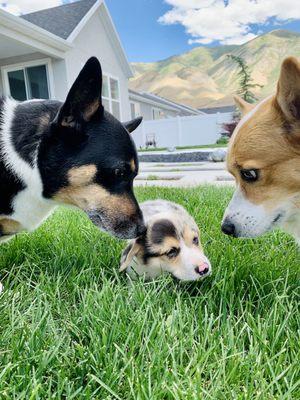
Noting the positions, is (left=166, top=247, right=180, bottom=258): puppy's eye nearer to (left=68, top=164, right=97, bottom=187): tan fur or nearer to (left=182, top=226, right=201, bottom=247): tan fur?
(left=182, top=226, right=201, bottom=247): tan fur

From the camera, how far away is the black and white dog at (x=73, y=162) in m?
2.17

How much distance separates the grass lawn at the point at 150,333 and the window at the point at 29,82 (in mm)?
12901

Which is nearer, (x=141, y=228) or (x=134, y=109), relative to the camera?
(x=141, y=228)

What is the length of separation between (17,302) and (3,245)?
3.50 ft

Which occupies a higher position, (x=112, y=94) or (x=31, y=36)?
(x=31, y=36)

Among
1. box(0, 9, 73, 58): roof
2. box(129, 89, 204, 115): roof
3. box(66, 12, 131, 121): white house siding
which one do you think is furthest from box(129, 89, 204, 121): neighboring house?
box(0, 9, 73, 58): roof

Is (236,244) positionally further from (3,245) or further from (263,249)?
(3,245)

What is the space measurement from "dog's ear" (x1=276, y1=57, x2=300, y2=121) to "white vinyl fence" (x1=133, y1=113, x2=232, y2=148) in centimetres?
2383

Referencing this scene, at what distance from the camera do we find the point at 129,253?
2246mm

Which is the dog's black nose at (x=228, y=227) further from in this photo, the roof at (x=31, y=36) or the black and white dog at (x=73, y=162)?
the roof at (x=31, y=36)

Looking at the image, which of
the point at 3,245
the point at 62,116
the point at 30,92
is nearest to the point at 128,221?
the point at 62,116

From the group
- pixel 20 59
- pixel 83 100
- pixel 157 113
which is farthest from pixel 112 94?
pixel 83 100

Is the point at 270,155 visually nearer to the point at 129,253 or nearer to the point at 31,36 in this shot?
the point at 129,253

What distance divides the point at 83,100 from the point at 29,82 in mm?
13345
